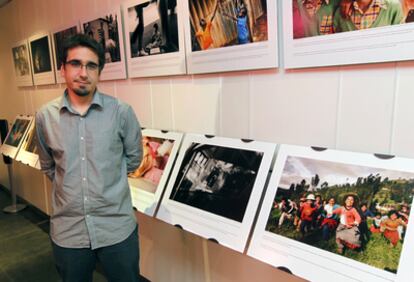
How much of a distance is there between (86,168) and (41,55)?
2.04m

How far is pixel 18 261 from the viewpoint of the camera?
2.78 metres

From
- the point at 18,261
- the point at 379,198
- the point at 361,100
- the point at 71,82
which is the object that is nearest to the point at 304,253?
the point at 379,198

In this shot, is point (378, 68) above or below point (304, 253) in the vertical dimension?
above

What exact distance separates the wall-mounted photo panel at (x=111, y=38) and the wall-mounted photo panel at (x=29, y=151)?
3.00 ft

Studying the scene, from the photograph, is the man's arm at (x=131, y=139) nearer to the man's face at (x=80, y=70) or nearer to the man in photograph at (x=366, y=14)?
the man's face at (x=80, y=70)

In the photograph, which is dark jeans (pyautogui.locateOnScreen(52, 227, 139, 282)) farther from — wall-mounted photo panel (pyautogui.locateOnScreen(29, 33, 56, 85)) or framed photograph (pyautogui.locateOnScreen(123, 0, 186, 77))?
wall-mounted photo panel (pyautogui.locateOnScreen(29, 33, 56, 85))

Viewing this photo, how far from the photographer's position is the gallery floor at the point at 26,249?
100 inches

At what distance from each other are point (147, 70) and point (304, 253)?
130 centimetres

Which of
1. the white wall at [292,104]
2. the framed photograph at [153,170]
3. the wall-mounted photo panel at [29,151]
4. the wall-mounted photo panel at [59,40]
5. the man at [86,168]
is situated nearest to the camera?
the white wall at [292,104]

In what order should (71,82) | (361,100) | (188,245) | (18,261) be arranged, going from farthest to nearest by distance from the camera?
(18,261) → (188,245) → (71,82) → (361,100)

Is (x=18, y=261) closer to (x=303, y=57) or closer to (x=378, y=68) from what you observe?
(x=303, y=57)

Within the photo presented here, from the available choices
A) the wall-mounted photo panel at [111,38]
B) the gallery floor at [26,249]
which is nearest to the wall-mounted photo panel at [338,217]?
the wall-mounted photo panel at [111,38]

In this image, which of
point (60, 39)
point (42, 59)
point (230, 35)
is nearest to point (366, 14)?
point (230, 35)

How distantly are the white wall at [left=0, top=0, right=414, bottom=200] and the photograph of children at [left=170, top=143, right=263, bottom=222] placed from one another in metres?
0.12
